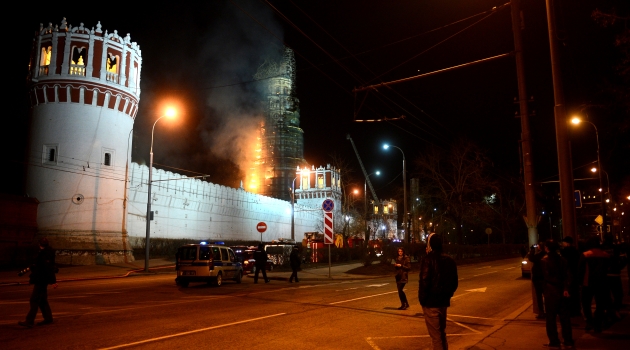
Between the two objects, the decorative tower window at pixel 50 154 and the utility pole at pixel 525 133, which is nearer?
the utility pole at pixel 525 133

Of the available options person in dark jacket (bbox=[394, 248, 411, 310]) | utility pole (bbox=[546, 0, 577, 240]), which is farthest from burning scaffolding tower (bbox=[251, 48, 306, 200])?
utility pole (bbox=[546, 0, 577, 240])

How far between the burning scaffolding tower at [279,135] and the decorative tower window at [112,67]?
53.8 metres

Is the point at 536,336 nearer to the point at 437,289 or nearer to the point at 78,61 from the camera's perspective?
the point at 437,289

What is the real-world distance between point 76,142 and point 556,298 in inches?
1330

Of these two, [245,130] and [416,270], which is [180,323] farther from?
[245,130]

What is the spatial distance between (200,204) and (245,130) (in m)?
45.3

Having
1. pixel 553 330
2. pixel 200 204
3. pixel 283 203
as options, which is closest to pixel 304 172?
pixel 283 203

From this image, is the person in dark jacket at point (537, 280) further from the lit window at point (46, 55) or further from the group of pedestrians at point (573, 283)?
the lit window at point (46, 55)

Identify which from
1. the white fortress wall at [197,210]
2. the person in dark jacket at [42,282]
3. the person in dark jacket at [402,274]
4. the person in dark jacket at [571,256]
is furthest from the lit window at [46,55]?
the person in dark jacket at [571,256]

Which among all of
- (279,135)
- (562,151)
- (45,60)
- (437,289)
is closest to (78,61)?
(45,60)

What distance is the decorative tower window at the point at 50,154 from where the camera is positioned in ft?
111

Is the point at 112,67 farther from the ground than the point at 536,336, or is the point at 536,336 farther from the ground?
the point at 112,67

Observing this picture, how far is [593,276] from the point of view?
973 cm

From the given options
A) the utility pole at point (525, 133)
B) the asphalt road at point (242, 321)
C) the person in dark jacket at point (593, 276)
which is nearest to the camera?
the asphalt road at point (242, 321)
